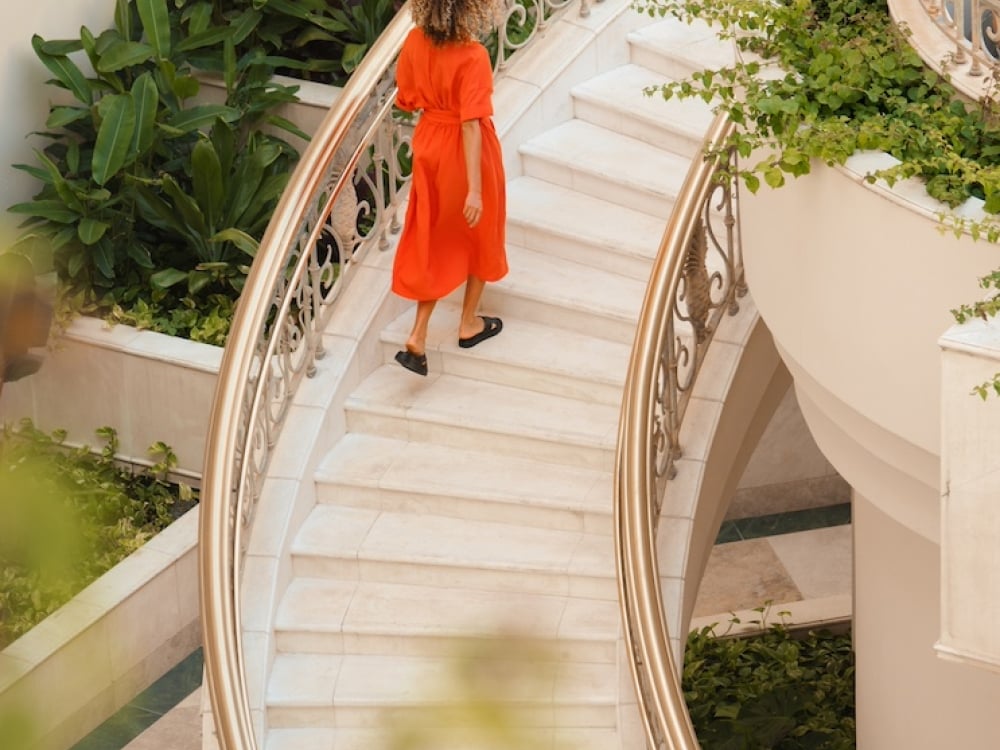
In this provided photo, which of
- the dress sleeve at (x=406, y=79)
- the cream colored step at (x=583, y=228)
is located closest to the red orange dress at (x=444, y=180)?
the dress sleeve at (x=406, y=79)

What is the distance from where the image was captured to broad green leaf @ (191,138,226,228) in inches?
293

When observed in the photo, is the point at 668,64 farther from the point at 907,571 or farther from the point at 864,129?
the point at 864,129

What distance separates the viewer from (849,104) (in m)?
3.94

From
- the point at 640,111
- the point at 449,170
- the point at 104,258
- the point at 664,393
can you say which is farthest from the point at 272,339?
the point at 104,258

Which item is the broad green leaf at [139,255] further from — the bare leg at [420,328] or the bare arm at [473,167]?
the bare arm at [473,167]

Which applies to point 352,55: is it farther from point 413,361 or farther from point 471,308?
point 413,361

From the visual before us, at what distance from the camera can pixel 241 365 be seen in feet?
17.4

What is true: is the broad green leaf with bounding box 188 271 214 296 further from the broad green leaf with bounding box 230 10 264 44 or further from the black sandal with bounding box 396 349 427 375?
the black sandal with bounding box 396 349 427 375

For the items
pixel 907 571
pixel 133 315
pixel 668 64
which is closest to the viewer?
pixel 907 571

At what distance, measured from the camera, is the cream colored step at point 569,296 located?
5750mm

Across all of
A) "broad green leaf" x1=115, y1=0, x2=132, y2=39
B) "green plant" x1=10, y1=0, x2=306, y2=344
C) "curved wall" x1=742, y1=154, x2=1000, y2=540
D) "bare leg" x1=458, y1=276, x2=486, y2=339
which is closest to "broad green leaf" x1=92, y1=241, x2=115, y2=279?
"green plant" x1=10, y1=0, x2=306, y2=344

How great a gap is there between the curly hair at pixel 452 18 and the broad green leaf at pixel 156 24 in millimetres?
2918

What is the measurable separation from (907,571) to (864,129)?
1964 millimetres

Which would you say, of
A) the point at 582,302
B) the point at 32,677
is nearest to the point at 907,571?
the point at 582,302
